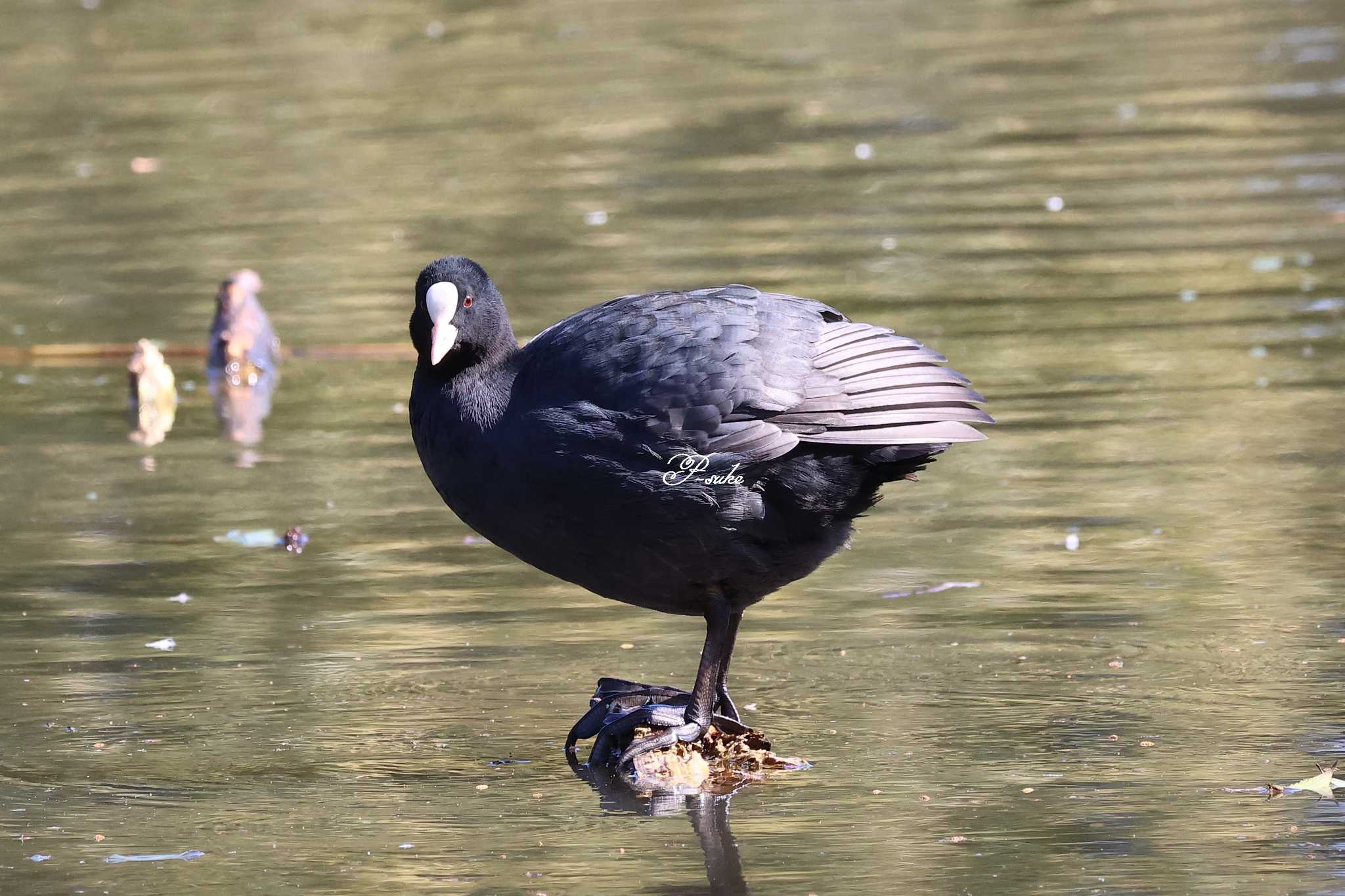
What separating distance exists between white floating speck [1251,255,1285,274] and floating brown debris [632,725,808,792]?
21.4ft

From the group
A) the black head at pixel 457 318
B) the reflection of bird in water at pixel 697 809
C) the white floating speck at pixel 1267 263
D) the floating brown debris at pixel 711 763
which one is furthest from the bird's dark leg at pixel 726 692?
the white floating speck at pixel 1267 263

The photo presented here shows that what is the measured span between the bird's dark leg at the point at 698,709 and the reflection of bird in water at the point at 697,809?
80mm

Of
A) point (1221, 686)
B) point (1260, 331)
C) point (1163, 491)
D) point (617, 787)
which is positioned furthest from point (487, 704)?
point (1260, 331)

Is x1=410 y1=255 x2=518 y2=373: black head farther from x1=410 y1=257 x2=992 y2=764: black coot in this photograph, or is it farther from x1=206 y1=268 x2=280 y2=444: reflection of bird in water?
→ x1=206 y1=268 x2=280 y2=444: reflection of bird in water

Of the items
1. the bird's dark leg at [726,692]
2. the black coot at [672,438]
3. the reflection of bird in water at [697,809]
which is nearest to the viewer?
the reflection of bird in water at [697,809]

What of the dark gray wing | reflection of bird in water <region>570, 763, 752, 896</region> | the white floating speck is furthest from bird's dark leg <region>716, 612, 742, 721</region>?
the white floating speck

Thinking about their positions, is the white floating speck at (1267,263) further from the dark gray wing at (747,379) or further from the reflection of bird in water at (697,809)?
the reflection of bird in water at (697,809)

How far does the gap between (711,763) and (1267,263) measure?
22.2 ft

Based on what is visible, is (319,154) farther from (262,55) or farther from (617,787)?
(617,787)

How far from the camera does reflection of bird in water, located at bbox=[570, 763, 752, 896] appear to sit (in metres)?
4.48

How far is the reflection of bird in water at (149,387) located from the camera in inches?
387

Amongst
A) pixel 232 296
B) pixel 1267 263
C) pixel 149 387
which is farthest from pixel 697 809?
pixel 1267 263

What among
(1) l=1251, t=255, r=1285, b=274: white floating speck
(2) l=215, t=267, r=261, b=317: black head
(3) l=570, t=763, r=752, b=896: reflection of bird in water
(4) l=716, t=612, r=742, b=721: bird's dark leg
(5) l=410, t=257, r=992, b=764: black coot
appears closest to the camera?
(3) l=570, t=763, r=752, b=896: reflection of bird in water

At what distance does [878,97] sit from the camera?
1756 centimetres
